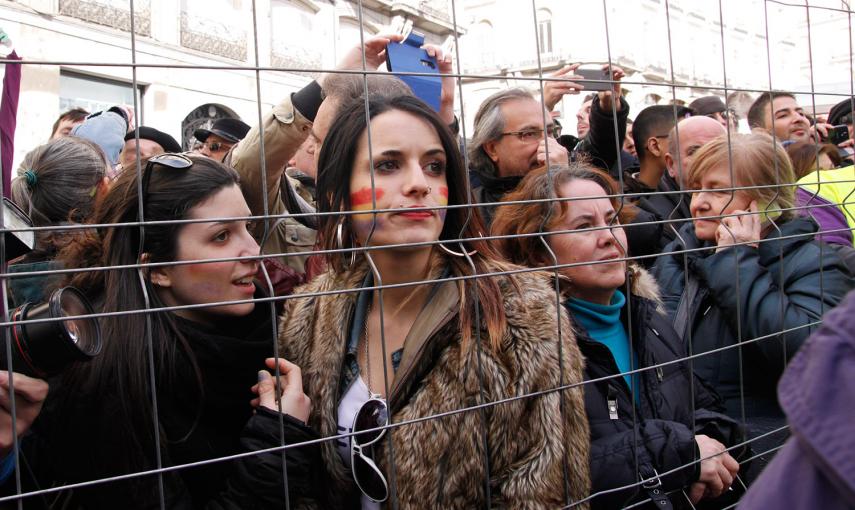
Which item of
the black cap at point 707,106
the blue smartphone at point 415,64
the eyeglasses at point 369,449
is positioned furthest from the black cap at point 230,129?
the black cap at point 707,106

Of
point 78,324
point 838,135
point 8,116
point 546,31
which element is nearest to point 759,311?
point 78,324

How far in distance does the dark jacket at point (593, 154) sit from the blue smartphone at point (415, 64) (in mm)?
663

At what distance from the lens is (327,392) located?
142cm

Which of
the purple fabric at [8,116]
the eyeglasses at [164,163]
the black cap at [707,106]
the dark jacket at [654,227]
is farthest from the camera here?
the black cap at [707,106]

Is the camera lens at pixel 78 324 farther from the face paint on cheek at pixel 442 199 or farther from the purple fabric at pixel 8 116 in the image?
the face paint on cheek at pixel 442 199

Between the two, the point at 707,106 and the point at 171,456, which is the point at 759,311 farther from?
the point at 707,106

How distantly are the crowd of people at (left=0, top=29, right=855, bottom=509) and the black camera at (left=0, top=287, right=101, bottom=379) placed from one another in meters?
0.03

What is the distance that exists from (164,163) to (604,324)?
1206mm

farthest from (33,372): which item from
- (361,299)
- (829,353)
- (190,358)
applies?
(829,353)

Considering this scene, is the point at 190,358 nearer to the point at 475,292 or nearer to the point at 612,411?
the point at 475,292

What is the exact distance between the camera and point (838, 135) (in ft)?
15.7

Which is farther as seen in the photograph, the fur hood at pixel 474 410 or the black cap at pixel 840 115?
the black cap at pixel 840 115

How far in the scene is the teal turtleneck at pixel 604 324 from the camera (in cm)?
185

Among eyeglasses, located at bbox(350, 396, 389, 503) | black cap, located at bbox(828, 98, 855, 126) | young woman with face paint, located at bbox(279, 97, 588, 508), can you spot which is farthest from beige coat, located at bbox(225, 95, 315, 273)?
black cap, located at bbox(828, 98, 855, 126)
